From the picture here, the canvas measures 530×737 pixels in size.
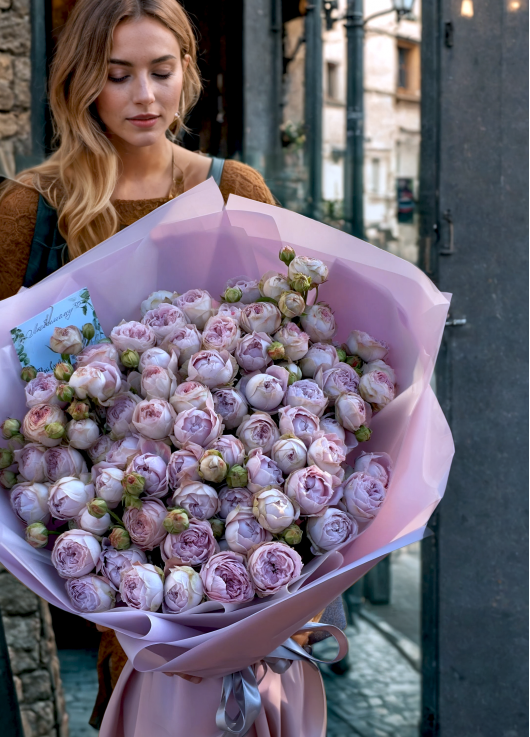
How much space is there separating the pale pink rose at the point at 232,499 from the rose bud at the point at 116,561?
0.13 meters

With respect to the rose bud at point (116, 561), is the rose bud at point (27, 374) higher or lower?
higher

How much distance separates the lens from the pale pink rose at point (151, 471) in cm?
102

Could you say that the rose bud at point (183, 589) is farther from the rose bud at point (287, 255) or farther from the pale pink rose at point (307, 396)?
the rose bud at point (287, 255)

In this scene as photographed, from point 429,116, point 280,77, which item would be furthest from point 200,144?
point 429,116

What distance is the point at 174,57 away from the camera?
1.65m

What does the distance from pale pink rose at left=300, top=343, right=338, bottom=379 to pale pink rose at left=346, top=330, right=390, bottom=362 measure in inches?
2.0

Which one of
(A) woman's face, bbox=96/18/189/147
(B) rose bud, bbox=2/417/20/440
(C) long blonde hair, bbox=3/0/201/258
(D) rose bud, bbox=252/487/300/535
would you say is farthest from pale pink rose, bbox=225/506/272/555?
(A) woman's face, bbox=96/18/189/147

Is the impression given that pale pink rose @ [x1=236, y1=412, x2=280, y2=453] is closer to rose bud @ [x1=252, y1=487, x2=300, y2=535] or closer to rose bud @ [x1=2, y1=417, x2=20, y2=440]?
rose bud @ [x1=252, y1=487, x2=300, y2=535]

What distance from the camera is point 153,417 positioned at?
40.4 inches

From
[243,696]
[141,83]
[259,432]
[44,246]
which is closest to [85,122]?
[141,83]

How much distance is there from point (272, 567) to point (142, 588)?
0.17 m

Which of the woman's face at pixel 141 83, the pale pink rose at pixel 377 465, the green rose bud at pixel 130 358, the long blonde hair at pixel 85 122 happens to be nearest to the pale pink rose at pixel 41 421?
the green rose bud at pixel 130 358

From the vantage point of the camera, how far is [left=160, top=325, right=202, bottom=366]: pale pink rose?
44.3 inches

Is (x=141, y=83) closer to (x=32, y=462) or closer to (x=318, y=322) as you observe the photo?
(x=318, y=322)
